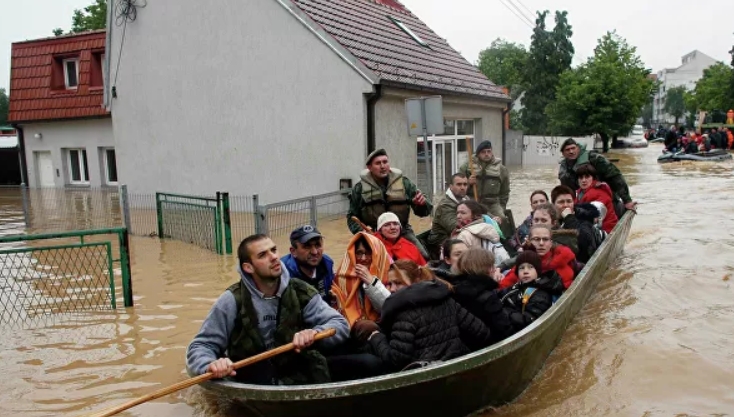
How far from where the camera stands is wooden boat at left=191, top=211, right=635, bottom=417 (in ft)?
12.3

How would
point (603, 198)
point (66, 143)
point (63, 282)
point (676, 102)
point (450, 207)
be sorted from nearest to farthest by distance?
point (450, 207) < point (63, 282) < point (603, 198) < point (66, 143) < point (676, 102)

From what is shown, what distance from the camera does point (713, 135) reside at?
3472 centimetres

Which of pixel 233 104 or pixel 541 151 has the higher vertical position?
pixel 233 104

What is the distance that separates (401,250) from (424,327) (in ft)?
5.94

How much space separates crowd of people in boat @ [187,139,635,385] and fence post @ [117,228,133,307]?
2.64 metres

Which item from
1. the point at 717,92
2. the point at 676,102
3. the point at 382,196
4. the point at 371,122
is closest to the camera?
the point at 382,196

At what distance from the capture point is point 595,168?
9.57 meters

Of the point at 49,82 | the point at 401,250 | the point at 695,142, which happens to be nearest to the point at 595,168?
the point at 401,250

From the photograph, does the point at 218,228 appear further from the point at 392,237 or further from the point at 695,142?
the point at 695,142

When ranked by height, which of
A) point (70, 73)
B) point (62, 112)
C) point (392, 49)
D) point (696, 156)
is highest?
point (70, 73)

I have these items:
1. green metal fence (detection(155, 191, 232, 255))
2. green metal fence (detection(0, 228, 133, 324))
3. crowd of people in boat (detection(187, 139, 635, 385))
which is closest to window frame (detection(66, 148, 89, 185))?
green metal fence (detection(155, 191, 232, 255))

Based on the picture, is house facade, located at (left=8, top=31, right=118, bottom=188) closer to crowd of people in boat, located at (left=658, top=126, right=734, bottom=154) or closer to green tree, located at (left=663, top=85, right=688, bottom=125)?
crowd of people in boat, located at (left=658, top=126, right=734, bottom=154)

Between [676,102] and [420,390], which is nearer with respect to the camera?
[420,390]

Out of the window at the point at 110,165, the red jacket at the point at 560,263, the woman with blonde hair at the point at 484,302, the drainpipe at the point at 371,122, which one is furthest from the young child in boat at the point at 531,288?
the window at the point at 110,165
